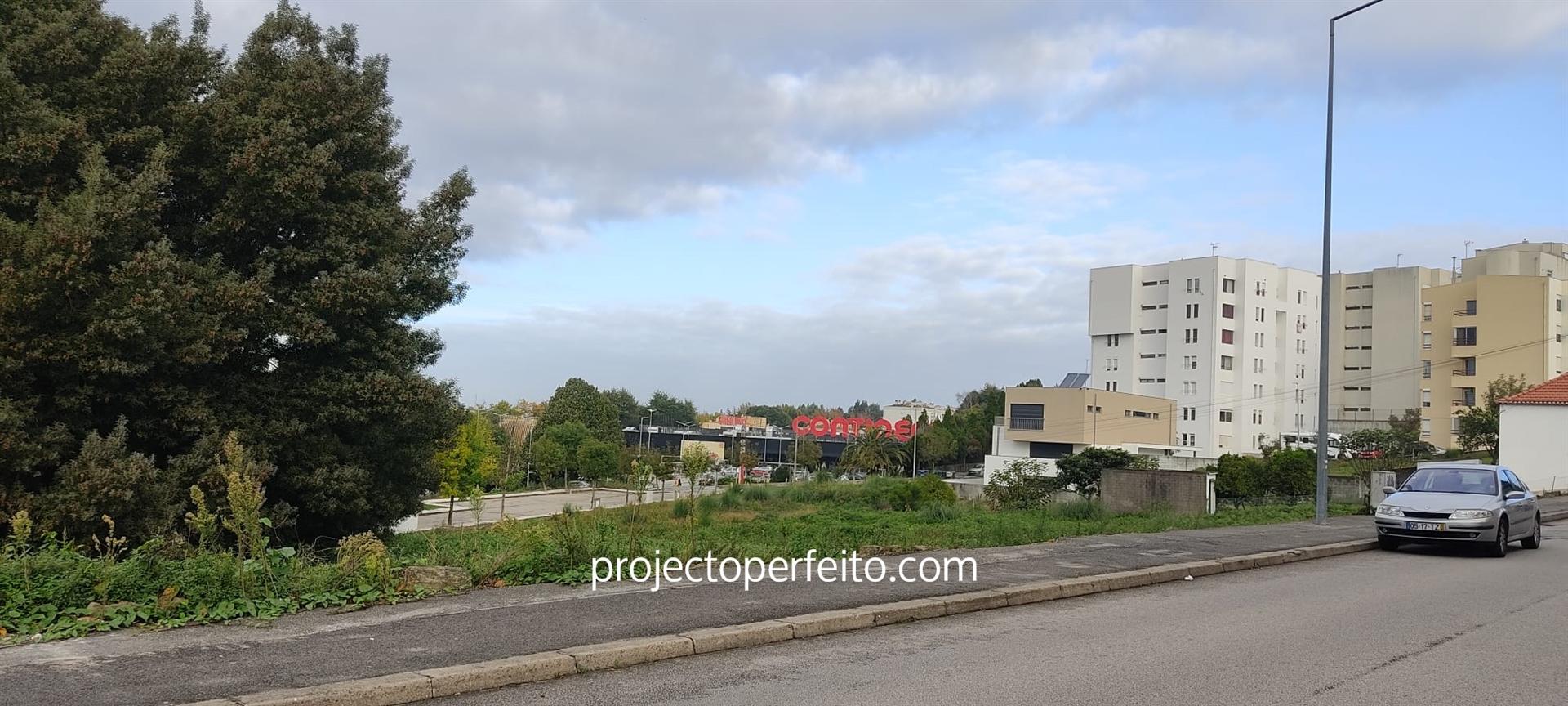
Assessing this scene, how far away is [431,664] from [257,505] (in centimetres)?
280

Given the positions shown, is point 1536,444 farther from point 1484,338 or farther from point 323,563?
point 1484,338

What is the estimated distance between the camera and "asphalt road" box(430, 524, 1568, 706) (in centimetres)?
670

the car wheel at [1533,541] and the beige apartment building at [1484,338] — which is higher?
the beige apartment building at [1484,338]

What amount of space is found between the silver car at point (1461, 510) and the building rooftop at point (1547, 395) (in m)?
27.2

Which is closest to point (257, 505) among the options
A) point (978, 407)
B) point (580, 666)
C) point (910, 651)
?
point (580, 666)

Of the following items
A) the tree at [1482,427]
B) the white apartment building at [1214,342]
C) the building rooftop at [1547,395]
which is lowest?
the tree at [1482,427]

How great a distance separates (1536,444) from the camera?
40.2 meters

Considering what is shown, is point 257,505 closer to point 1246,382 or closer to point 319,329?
point 319,329

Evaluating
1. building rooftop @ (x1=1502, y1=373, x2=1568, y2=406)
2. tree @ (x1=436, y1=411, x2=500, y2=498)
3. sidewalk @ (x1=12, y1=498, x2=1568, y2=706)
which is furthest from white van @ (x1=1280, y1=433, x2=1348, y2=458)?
sidewalk @ (x1=12, y1=498, x2=1568, y2=706)

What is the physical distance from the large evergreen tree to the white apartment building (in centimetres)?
8367

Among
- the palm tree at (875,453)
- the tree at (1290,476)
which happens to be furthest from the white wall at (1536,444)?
the palm tree at (875,453)

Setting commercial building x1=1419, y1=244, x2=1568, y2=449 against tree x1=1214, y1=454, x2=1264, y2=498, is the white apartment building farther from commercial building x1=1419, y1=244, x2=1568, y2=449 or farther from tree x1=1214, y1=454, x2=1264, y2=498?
tree x1=1214, y1=454, x2=1264, y2=498

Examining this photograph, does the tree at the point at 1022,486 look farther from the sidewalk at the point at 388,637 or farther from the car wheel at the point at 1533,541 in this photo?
the sidewalk at the point at 388,637

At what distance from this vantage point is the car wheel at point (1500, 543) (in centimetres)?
1595
